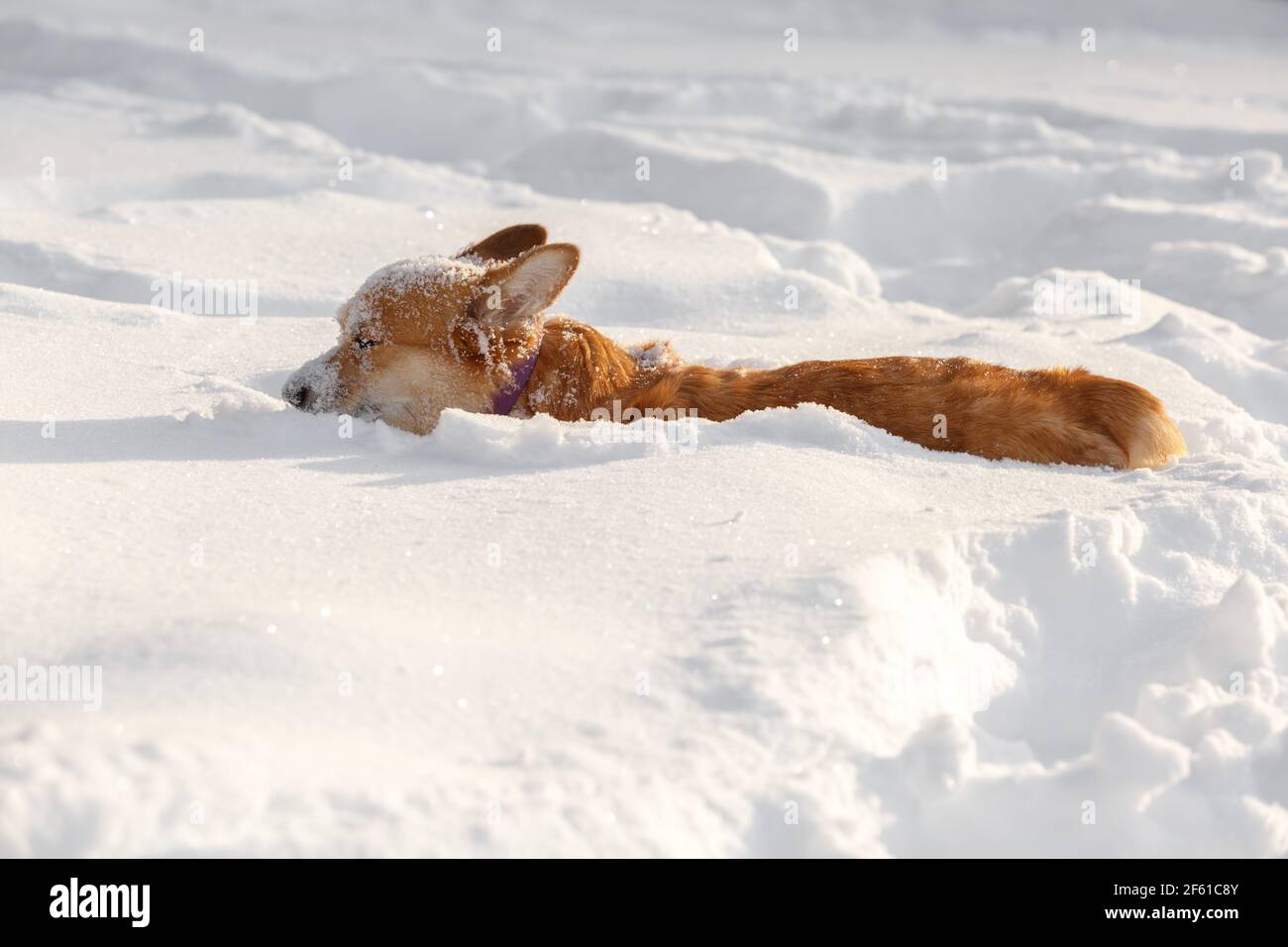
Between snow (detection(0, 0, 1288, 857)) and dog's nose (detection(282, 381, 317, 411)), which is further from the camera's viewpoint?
dog's nose (detection(282, 381, 317, 411))

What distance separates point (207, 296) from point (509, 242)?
154 centimetres

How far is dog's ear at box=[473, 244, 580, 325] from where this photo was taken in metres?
3.98

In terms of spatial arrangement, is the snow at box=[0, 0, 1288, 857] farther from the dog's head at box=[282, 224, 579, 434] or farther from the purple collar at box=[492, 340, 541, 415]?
the purple collar at box=[492, 340, 541, 415]

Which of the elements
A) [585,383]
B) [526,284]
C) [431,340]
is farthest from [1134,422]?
[431,340]

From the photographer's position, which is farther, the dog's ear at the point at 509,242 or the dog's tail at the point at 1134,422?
the dog's ear at the point at 509,242

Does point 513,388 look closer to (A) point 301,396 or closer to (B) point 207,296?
(A) point 301,396

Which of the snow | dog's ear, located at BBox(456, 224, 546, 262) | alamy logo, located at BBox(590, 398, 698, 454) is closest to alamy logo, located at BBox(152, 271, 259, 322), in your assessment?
the snow

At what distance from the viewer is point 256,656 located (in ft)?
8.18

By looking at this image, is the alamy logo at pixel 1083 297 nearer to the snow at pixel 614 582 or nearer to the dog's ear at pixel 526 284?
the snow at pixel 614 582

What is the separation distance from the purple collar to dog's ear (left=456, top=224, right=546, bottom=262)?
2.29ft
